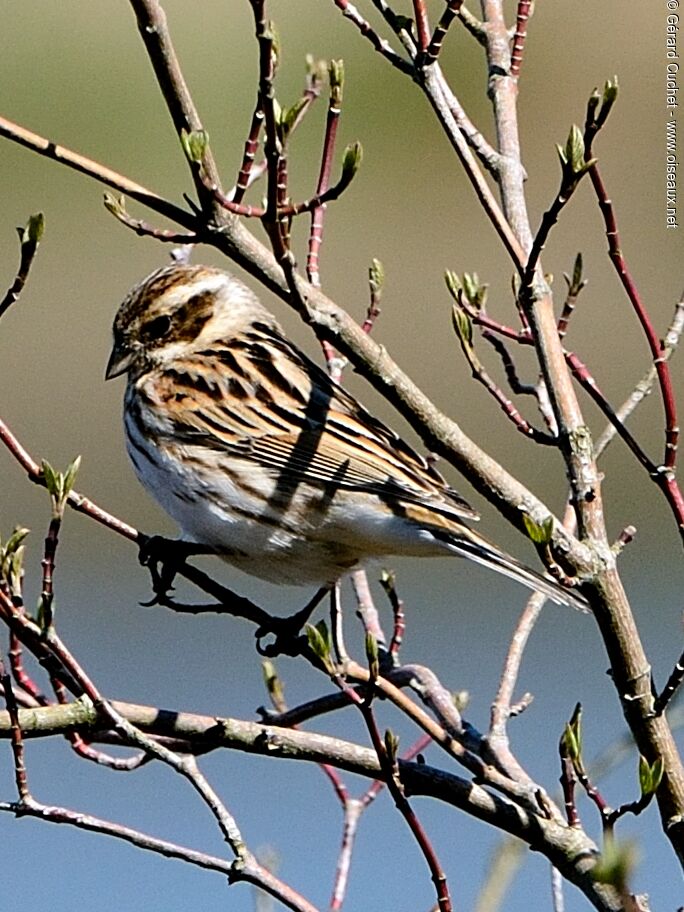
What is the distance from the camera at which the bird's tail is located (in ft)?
11.1

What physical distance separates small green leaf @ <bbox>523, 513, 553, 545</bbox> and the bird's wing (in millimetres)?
1206

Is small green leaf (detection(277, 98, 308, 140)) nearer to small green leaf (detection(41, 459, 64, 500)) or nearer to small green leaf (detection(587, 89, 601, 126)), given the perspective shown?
small green leaf (detection(587, 89, 601, 126))

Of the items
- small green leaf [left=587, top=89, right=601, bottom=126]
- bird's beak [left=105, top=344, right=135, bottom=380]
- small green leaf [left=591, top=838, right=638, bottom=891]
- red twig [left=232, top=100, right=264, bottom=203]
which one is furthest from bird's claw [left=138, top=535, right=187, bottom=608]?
small green leaf [left=591, top=838, right=638, bottom=891]

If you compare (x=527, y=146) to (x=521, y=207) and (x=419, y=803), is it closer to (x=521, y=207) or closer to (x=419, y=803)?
(x=419, y=803)

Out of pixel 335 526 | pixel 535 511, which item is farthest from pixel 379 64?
pixel 535 511

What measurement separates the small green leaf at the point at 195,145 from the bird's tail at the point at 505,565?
3.44ft

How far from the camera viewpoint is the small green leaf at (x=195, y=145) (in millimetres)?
2617

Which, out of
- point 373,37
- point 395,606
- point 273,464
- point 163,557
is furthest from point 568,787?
point 273,464

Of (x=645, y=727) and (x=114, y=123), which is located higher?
(x=114, y=123)

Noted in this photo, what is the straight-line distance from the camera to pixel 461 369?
41.2 feet

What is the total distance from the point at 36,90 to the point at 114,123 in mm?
760

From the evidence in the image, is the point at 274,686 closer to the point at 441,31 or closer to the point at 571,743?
the point at 571,743

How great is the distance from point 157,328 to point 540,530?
7.37ft

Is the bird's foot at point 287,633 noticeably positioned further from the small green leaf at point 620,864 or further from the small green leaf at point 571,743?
the small green leaf at point 620,864
